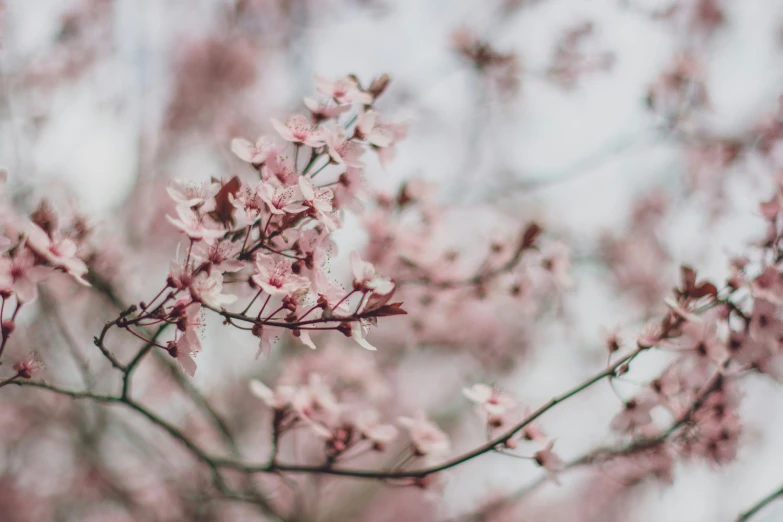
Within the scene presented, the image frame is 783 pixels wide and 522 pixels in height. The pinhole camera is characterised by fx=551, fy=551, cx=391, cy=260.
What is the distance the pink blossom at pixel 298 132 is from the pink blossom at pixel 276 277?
257 mm

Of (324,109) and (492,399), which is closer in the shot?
(324,109)

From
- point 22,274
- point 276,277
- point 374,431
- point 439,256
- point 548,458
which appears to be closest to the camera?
point 22,274

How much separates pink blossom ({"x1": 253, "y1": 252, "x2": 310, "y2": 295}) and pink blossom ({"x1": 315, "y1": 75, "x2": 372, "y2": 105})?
15.6 inches

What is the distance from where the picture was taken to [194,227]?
1.00 m

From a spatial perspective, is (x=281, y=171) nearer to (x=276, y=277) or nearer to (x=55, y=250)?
(x=276, y=277)

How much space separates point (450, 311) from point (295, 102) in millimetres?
1623

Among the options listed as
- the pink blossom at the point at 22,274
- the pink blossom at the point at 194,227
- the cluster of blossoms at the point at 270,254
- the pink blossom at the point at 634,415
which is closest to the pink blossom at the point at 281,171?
the cluster of blossoms at the point at 270,254

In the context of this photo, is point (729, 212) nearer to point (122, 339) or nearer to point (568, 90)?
point (568, 90)

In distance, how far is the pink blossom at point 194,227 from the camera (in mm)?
977

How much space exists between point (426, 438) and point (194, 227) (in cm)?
83

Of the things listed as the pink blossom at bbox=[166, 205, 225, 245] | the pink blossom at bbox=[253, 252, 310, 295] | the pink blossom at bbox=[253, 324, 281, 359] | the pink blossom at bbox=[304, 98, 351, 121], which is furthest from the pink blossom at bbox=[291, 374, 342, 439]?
the pink blossom at bbox=[304, 98, 351, 121]

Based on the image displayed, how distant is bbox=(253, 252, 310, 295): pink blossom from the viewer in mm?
1031

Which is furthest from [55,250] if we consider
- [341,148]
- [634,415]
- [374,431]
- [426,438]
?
[634,415]

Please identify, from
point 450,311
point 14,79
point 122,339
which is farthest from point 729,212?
point 14,79
